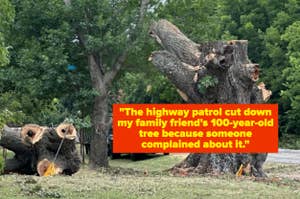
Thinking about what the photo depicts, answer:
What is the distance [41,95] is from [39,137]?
2636 millimetres

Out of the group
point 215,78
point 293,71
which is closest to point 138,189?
point 215,78

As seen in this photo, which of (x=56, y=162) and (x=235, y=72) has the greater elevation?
(x=235, y=72)

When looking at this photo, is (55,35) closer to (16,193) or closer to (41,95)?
(41,95)

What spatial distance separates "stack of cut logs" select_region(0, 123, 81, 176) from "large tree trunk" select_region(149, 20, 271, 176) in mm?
2945

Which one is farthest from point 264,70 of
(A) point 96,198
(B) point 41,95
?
(A) point 96,198

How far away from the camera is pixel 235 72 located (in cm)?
1597

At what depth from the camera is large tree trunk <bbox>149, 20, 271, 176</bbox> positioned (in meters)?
15.6

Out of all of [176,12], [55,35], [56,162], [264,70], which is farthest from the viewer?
[264,70]

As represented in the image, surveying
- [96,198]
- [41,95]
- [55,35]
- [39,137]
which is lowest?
[96,198]

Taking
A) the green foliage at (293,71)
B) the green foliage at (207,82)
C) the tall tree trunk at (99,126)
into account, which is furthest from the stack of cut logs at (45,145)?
the green foliage at (293,71)

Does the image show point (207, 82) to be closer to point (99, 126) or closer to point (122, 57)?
point (122, 57)

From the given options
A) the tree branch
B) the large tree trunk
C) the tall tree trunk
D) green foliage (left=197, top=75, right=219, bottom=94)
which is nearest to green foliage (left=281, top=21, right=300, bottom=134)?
the tree branch

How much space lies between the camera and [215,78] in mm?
15867

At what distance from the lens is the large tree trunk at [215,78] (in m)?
15.6
